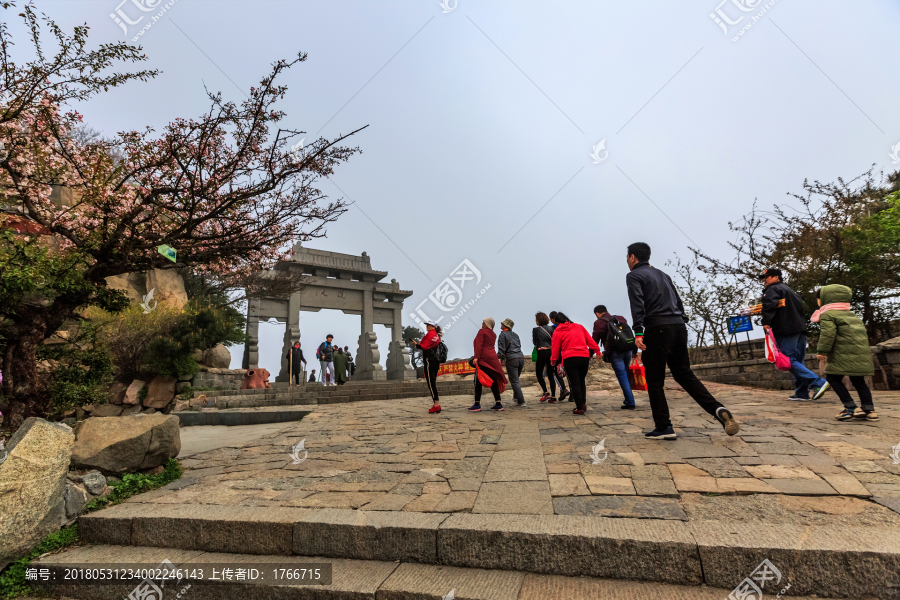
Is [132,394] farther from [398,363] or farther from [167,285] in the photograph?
[398,363]

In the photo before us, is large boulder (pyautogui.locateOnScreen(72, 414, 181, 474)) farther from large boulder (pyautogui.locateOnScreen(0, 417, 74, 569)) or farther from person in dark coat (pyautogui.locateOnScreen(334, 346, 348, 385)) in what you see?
person in dark coat (pyautogui.locateOnScreen(334, 346, 348, 385))

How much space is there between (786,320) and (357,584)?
7028 mm

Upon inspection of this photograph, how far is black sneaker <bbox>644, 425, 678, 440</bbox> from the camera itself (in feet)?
14.2

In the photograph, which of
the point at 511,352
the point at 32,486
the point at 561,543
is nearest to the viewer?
the point at 561,543

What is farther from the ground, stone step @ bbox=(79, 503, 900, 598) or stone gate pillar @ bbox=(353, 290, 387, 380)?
stone gate pillar @ bbox=(353, 290, 387, 380)

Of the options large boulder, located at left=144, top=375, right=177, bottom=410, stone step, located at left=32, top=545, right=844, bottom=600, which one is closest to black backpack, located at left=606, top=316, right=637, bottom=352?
stone step, located at left=32, top=545, right=844, bottom=600

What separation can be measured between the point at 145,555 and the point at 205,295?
685 inches

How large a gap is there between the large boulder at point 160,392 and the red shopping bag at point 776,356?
48.9 ft

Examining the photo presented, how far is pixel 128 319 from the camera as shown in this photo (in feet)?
43.3

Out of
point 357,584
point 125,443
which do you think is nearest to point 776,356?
point 357,584

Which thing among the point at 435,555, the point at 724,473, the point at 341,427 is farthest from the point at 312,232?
the point at 724,473

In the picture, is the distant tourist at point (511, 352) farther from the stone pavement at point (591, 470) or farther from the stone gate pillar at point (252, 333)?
the stone gate pillar at point (252, 333)

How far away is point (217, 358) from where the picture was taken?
58.2ft

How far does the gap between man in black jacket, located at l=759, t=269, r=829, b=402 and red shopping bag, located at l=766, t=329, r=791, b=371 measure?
12 cm
